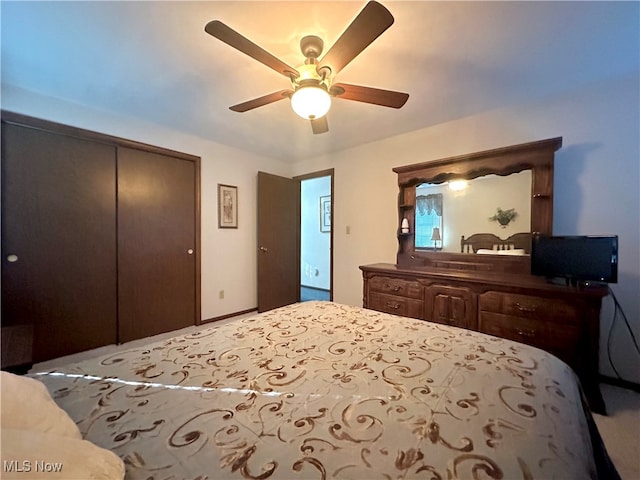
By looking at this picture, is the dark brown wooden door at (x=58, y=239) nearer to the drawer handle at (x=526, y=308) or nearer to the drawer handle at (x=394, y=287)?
the drawer handle at (x=394, y=287)

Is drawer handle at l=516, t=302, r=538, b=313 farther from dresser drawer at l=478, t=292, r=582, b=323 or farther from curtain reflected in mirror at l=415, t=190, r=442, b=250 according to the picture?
curtain reflected in mirror at l=415, t=190, r=442, b=250

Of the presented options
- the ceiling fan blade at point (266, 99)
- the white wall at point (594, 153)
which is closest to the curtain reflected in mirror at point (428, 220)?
the white wall at point (594, 153)

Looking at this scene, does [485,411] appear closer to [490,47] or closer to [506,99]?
[490,47]

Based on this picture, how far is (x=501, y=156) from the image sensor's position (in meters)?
→ 2.27

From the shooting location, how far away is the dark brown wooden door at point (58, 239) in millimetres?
2152

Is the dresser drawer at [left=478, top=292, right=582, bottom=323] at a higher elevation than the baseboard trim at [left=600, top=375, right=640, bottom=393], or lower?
higher

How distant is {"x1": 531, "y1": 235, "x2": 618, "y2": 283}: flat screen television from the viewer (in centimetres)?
172

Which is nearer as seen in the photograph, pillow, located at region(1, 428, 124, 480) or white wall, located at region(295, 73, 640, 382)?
pillow, located at region(1, 428, 124, 480)

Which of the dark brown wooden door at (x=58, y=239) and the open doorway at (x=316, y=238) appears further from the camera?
the open doorway at (x=316, y=238)

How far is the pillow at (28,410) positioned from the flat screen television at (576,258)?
263 cm

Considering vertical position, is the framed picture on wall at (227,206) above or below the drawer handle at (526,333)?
above

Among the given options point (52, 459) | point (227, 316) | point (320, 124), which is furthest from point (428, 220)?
point (52, 459)

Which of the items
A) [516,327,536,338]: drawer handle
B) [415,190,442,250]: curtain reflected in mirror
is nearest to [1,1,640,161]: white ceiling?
[415,190,442,250]: curtain reflected in mirror

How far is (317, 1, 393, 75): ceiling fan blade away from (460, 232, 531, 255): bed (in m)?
1.95
